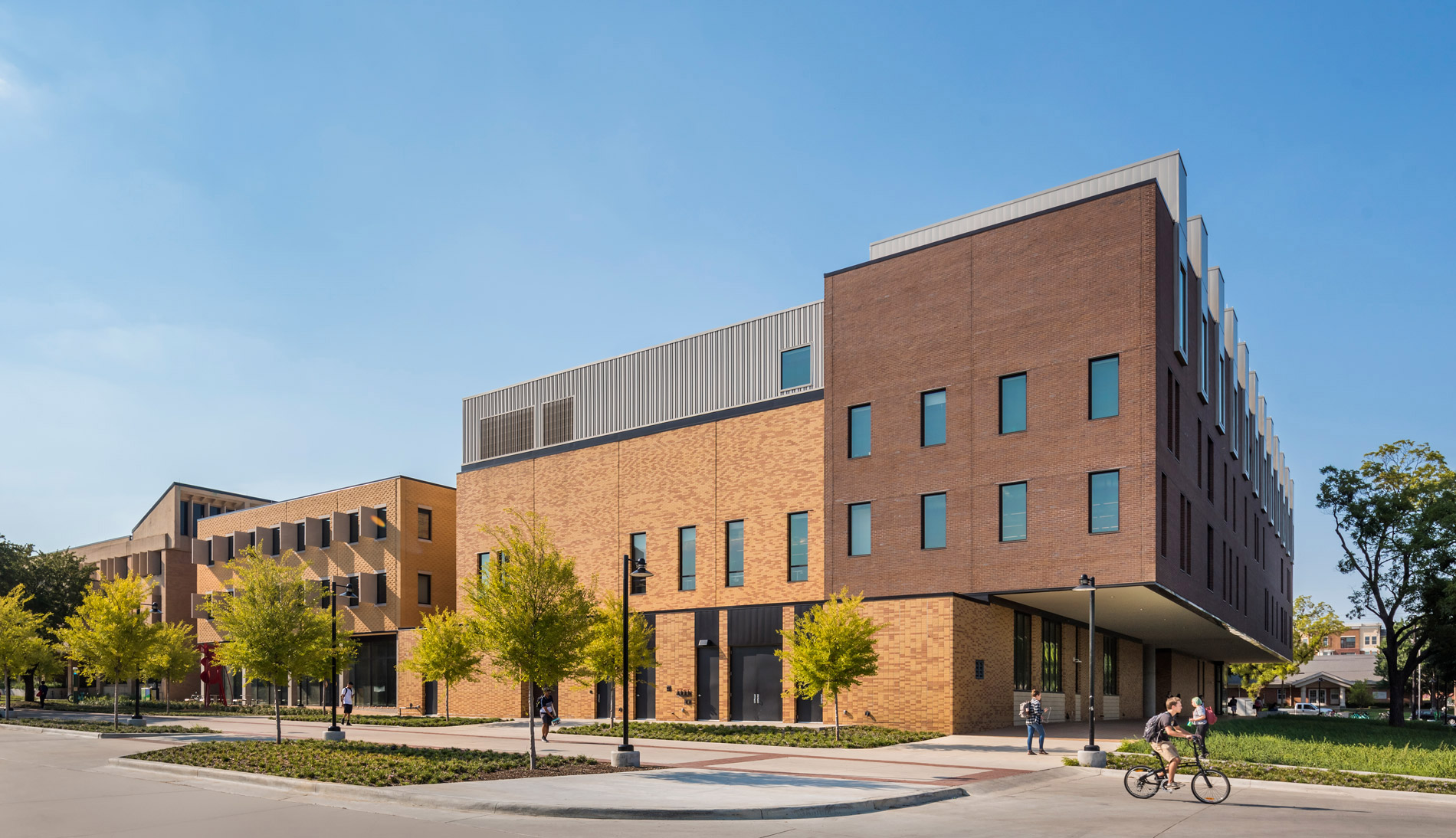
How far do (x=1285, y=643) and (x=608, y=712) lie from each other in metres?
60.2

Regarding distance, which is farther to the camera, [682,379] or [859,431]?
[682,379]

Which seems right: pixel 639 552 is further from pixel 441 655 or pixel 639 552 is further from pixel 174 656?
pixel 174 656

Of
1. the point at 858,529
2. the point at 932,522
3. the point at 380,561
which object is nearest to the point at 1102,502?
the point at 932,522

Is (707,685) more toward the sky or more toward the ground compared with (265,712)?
more toward the sky

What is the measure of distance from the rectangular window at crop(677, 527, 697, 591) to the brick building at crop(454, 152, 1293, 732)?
0.26 ft

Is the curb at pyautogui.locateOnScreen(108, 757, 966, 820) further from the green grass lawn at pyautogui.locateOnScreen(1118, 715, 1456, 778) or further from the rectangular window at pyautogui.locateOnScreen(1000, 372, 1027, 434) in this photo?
the rectangular window at pyautogui.locateOnScreen(1000, 372, 1027, 434)

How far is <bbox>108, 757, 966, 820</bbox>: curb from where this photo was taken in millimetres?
15445

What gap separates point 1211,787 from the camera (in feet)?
59.9

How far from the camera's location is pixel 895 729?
32750 mm

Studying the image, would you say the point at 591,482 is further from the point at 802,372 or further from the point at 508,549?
the point at 508,549

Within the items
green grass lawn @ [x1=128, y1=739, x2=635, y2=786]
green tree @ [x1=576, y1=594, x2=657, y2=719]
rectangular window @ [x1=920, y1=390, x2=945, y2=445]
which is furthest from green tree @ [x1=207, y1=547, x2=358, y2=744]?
rectangular window @ [x1=920, y1=390, x2=945, y2=445]

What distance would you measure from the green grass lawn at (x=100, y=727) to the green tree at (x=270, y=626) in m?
6.73

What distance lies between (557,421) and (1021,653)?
2302cm

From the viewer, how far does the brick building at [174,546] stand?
70500mm
